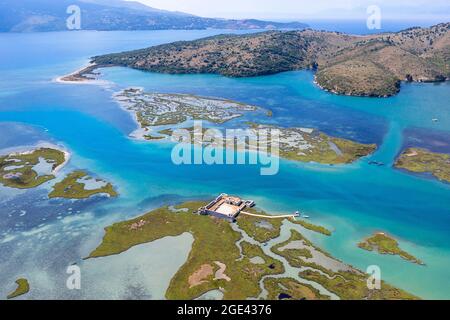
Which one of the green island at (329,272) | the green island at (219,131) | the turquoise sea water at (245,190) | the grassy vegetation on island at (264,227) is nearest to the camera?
the green island at (329,272)

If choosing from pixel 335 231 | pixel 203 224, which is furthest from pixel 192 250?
pixel 335 231

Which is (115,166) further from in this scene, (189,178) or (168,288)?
(168,288)

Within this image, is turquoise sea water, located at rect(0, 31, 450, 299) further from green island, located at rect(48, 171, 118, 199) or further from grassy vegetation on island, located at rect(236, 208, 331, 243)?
grassy vegetation on island, located at rect(236, 208, 331, 243)

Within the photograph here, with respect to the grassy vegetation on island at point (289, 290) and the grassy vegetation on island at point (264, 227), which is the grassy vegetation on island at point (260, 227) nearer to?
the grassy vegetation on island at point (264, 227)

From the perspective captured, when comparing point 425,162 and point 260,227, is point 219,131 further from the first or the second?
point 425,162

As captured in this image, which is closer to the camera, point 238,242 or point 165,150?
point 238,242

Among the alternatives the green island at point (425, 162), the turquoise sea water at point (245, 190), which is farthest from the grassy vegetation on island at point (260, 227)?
the green island at point (425, 162)
